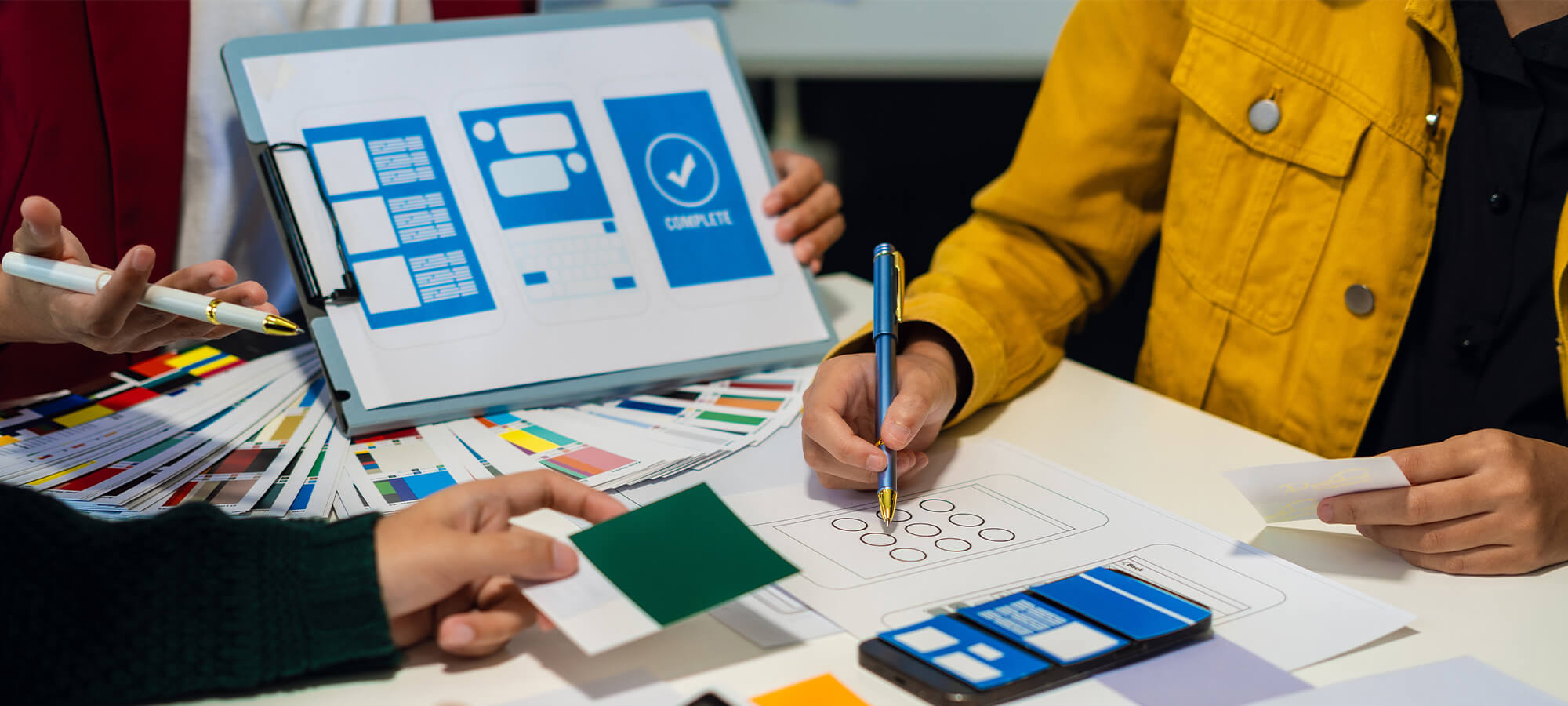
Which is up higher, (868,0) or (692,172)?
(868,0)

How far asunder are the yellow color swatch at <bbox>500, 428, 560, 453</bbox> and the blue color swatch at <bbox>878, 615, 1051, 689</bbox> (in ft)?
1.08

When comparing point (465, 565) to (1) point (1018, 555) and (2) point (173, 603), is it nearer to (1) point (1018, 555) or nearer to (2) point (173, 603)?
(2) point (173, 603)

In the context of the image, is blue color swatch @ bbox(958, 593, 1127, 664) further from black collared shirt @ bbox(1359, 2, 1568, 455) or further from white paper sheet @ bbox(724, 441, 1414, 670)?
black collared shirt @ bbox(1359, 2, 1568, 455)

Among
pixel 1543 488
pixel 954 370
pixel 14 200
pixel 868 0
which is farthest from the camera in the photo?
pixel 868 0

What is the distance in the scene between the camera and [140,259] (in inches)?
23.6

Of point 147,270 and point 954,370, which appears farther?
point 954,370

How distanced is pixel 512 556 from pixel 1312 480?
0.42m

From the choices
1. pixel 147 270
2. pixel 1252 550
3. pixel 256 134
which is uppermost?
pixel 256 134

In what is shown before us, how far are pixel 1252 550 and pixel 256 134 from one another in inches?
29.2

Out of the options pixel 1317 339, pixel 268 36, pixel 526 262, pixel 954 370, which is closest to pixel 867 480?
pixel 954 370

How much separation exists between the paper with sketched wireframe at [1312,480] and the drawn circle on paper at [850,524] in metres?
0.20

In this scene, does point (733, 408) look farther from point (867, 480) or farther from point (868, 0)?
point (868, 0)

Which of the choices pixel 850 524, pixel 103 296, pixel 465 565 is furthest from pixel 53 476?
pixel 850 524

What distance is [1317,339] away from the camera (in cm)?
87
